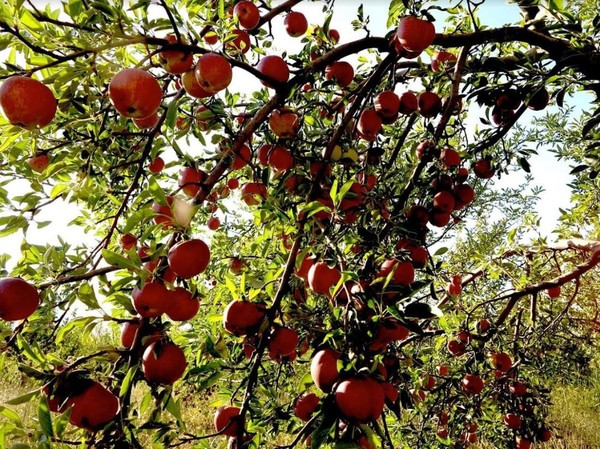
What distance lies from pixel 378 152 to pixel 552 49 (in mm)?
1073

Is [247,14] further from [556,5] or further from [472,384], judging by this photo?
[472,384]

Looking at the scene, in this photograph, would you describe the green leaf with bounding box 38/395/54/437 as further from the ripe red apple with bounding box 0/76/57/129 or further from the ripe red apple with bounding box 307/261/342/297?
the ripe red apple with bounding box 307/261/342/297

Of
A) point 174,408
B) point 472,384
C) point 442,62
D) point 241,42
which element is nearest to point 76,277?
Answer: point 174,408

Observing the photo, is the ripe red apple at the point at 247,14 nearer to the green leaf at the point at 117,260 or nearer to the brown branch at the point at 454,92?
the brown branch at the point at 454,92

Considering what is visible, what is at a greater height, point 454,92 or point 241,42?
point 241,42

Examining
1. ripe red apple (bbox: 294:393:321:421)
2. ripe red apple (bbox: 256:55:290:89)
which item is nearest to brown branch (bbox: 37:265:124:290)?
ripe red apple (bbox: 294:393:321:421)

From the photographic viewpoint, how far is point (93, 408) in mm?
1129

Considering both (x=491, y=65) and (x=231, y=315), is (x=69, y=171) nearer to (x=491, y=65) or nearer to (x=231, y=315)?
(x=231, y=315)

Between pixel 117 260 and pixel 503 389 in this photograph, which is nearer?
pixel 117 260

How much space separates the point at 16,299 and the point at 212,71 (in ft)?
3.19

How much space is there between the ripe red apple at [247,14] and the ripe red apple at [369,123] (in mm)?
888

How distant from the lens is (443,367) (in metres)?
3.97

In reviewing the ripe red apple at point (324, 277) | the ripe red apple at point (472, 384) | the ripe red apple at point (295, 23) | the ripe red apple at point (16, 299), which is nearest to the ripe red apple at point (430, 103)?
the ripe red apple at point (295, 23)

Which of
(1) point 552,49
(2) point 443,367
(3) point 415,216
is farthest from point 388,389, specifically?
(2) point 443,367
